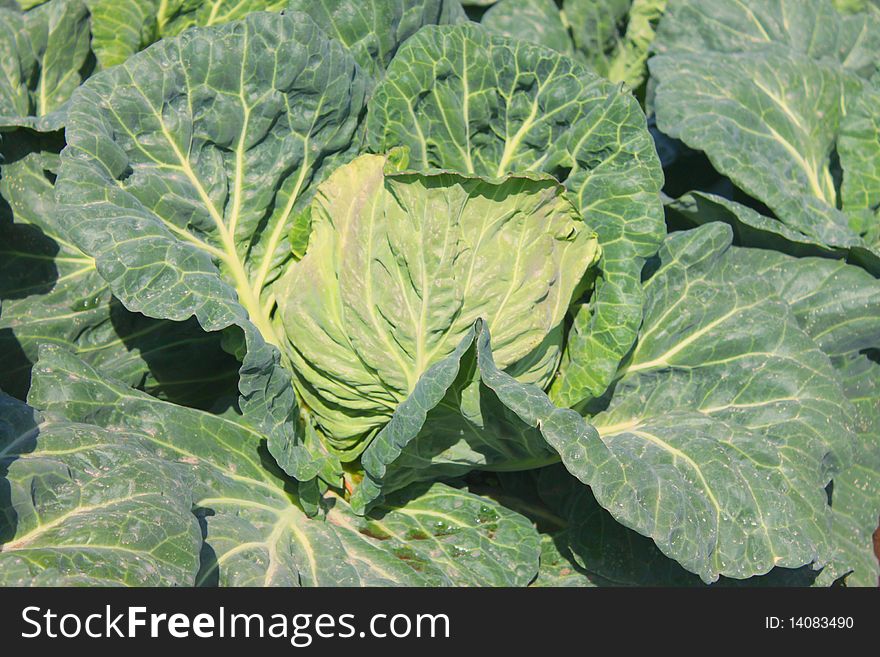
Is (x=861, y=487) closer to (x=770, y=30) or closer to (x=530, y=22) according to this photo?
(x=770, y=30)

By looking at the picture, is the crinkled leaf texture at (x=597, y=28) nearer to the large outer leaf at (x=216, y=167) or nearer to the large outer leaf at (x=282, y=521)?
the large outer leaf at (x=216, y=167)

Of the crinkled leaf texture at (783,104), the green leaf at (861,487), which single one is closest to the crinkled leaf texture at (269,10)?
the crinkled leaf texture at (783,104)

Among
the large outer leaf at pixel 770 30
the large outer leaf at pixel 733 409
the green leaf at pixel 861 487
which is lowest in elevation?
the green leaf at pixel 861 487

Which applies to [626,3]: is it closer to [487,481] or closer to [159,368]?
[487,481]

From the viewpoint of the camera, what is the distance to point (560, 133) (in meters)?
3.66

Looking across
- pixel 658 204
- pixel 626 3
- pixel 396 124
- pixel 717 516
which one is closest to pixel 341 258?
pixel 396 124

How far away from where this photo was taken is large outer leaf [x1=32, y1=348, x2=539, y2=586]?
304 cm

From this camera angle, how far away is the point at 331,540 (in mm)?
3248

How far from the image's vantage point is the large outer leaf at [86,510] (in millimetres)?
2471

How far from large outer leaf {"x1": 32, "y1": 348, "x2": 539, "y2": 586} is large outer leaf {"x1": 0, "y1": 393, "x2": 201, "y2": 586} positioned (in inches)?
7.7

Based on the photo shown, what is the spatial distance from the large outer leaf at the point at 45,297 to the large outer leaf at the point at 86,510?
497mm

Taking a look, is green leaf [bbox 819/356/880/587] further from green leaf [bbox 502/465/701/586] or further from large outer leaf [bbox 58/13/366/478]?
large outer leaf [bbox 58/13/366/478]

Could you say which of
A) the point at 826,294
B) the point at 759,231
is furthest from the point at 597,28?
the point at 826,294

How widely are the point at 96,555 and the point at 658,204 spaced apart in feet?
6.84
